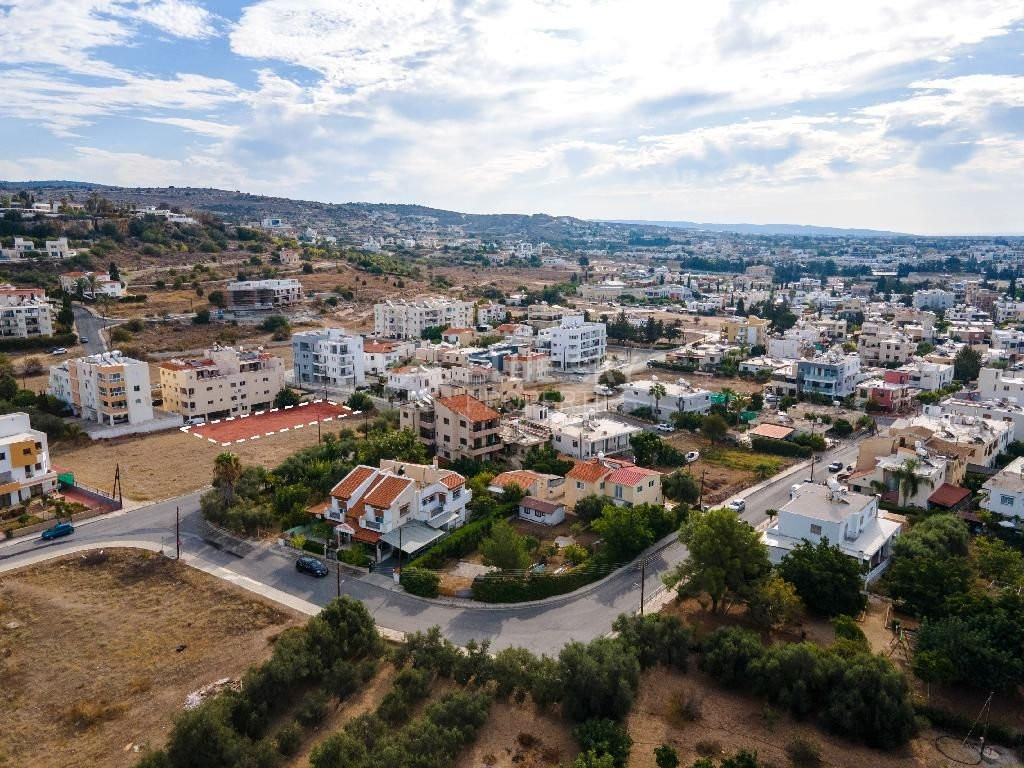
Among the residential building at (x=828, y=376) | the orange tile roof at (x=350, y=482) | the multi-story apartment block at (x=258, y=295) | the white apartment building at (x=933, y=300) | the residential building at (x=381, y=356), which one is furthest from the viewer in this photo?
the white apartment building at (x=933, y=300)

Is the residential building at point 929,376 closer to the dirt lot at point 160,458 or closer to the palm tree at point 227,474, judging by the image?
the dirt lot at point 160,458

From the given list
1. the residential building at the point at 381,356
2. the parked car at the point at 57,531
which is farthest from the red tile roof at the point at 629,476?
the residential building at the point at 381,356

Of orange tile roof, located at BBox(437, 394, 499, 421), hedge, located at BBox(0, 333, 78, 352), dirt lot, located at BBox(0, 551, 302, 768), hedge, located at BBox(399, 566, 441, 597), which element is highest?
orange tile roof, located at BBox(437, 394, 499, 421)

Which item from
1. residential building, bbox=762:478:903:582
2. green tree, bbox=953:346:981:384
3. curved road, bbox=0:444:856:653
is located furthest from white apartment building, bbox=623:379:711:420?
green tree, bbox=953:346:981:384

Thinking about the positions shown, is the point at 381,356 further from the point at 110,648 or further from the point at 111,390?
the point at 110,648

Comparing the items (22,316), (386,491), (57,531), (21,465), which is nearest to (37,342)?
(22,316)

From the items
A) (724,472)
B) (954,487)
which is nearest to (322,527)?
(724,472)

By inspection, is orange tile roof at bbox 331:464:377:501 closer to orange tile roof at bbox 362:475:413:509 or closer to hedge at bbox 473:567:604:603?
orange tile roof at bbox 362:475:413:509
